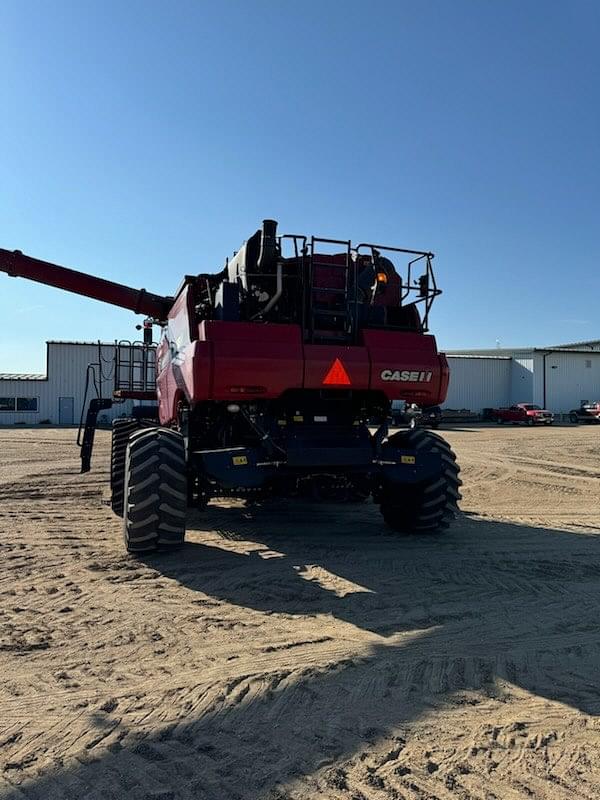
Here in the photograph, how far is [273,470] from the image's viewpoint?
6.45 meters

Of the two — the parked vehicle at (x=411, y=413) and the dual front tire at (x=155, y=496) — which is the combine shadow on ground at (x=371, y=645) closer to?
the dual front tire at (x=155, y=496)

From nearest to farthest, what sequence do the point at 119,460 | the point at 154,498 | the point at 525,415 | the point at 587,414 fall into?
the point at 154,498, the point at 119,460, the point at 525,415, the point at 587,414

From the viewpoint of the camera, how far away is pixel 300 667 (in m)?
3.77

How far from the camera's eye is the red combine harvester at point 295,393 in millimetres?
6148

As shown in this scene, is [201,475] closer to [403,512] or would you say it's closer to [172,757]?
[403,512]

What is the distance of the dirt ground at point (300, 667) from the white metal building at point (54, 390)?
34508 mm

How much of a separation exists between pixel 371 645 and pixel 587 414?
146 ft

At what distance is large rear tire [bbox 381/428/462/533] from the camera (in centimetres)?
723

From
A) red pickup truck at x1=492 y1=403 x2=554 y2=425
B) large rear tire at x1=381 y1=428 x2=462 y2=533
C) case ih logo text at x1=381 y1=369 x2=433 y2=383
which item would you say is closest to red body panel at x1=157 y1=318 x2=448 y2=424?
case ih logo text at x1=381 y1=369 x2=433 y2=383

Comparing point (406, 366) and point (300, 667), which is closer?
point (300, 667)

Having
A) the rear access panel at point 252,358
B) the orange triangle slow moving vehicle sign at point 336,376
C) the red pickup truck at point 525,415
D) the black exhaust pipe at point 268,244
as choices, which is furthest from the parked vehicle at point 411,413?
the red pickup truck at point 525,415

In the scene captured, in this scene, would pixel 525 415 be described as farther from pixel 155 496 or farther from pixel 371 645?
pixel 371 645

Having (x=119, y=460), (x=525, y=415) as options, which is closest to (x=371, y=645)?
(x=119, y=460)

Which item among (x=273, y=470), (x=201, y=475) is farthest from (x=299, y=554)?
(x=201, y=475)
